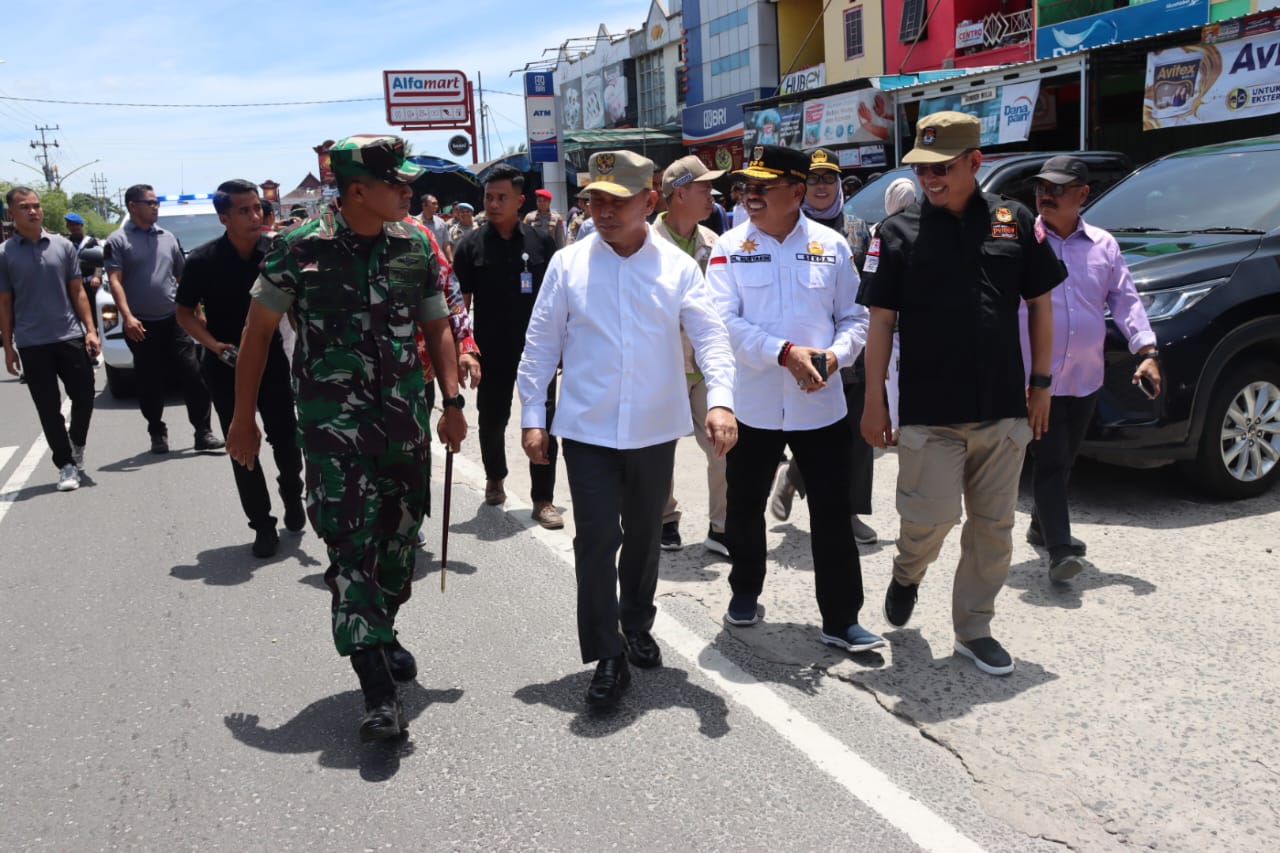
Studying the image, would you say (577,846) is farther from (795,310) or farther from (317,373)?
(795,310)

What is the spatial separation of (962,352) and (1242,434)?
3.02 meters

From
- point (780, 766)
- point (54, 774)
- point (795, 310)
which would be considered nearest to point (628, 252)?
point (795, 310)

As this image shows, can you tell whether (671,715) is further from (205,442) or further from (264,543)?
(205,442)

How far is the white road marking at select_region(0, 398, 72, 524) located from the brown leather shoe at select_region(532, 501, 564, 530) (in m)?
3.59

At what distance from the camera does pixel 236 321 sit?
6.00 meters

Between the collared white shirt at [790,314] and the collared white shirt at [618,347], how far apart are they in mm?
327

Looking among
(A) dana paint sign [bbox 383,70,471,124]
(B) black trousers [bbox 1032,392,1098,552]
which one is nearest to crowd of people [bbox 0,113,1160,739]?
(B) black trousers [bbox 1032,392,1098,552]

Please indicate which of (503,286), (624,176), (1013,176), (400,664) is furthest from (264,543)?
(1013,176)

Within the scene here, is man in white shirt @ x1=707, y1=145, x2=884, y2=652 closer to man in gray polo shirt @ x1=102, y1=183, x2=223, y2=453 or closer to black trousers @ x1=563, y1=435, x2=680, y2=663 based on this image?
black trousers @ x1=563, y1=435, x2=680, y2=663

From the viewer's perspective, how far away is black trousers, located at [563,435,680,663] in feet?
12.8

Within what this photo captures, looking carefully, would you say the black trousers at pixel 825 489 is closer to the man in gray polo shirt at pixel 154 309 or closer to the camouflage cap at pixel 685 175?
the camouflage cap at pixel 685 175

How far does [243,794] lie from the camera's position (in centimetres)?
341

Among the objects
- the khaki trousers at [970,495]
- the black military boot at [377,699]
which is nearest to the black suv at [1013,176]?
the khaki trousers at [970,495]

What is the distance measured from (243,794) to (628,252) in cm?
218
